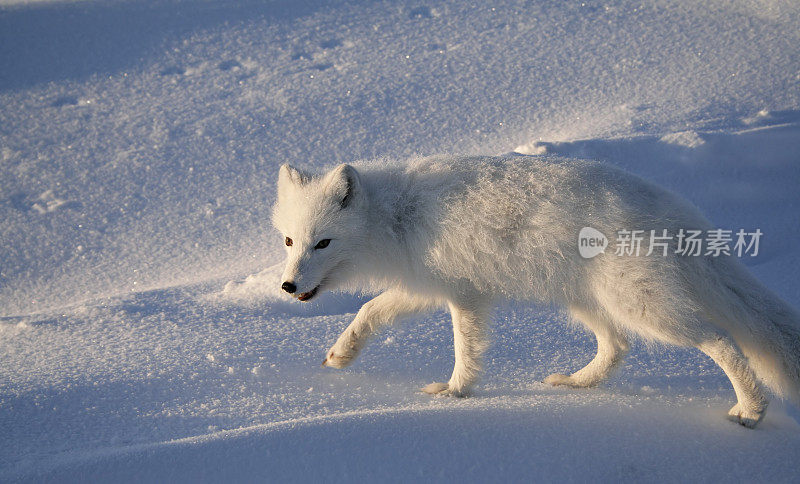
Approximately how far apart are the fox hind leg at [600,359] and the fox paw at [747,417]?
1.71 ft

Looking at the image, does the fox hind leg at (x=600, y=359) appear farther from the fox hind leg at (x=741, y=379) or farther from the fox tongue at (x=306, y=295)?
the fox tongue at (x=306, y=295)

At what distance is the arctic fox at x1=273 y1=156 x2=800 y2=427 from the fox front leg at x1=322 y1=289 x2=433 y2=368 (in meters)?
0.11

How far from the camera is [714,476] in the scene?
6.45ft

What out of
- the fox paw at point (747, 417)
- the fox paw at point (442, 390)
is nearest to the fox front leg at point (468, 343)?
the fox paw at point (442, 390)

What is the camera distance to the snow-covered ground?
202 cm

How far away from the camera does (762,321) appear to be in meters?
2.38

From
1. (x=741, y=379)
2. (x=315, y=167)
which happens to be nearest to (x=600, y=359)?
(x=741, y=379)

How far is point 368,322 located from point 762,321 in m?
1.56

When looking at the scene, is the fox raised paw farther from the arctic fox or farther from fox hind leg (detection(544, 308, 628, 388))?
fox hind leg (detection(544, 308, 628, 388))

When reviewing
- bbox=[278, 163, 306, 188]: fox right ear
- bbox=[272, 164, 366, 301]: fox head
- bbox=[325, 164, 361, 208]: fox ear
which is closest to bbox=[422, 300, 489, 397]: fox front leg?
bbox=[272, 164, 366, 301]: fox head

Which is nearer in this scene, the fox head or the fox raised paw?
the fox head

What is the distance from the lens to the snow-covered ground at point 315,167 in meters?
2.02

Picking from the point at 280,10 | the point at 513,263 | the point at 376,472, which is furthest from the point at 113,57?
the point at 376,472

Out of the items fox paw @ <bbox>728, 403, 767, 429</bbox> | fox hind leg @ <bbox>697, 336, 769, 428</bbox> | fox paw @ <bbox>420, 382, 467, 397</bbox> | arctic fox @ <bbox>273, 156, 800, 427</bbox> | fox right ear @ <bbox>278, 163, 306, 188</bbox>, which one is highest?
fox right ear @ <bbox>278, 163, 306, 188</bbox>
